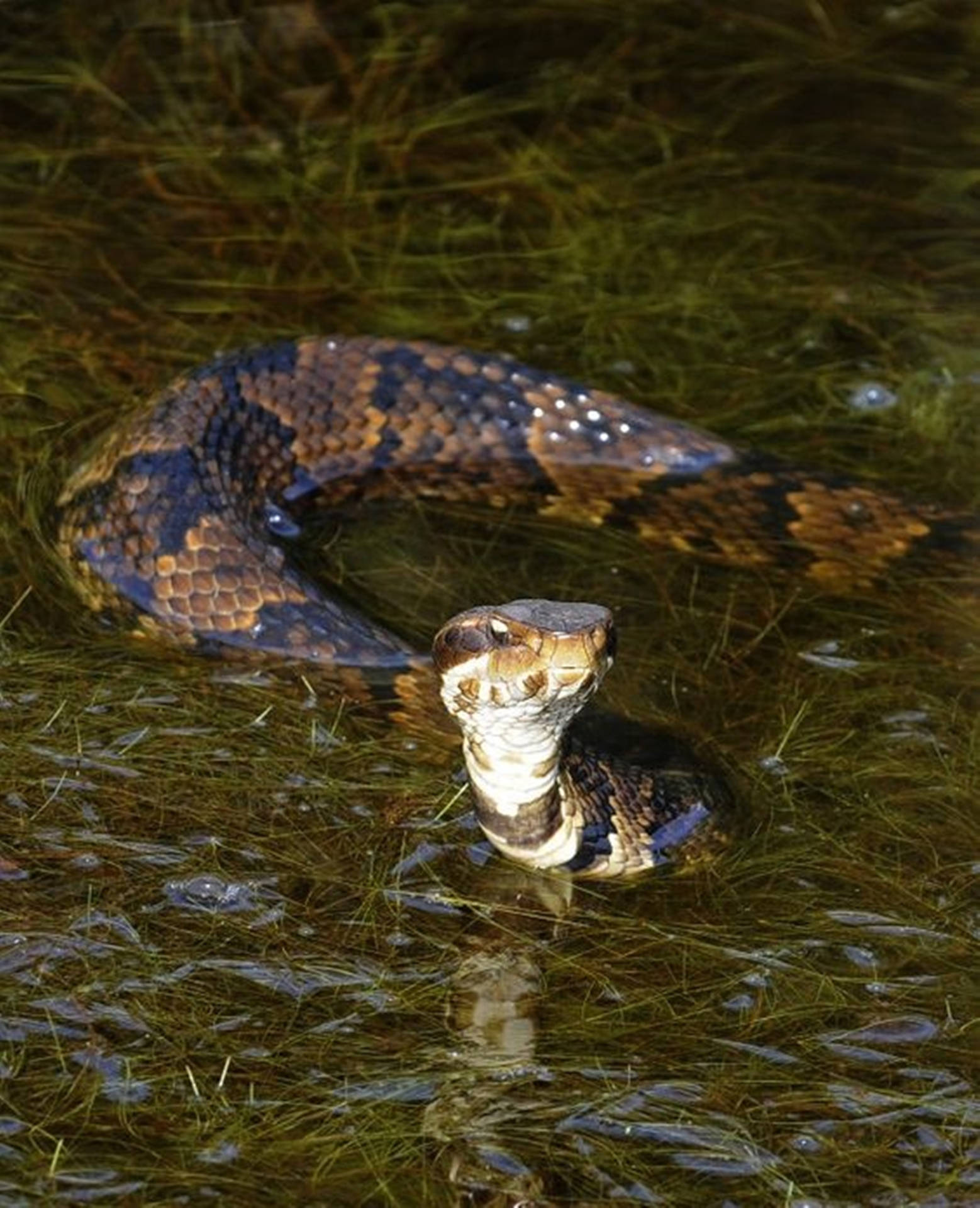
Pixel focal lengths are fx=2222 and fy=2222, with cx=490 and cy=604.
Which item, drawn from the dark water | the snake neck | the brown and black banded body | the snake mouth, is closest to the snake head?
the snake mouth

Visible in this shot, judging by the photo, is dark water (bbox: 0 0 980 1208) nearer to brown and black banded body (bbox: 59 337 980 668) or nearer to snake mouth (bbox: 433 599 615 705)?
brown and black banded body (bbox: 59 337 980 668)

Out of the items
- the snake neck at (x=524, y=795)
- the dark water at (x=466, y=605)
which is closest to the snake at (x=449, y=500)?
the snake neck at (x=524, y=795)

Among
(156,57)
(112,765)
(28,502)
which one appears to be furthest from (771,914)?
(156,57)

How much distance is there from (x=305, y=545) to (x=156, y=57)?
279 centimetres

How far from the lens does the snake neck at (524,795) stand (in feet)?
14.1

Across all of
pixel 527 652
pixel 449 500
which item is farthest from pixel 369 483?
pixel 527 652

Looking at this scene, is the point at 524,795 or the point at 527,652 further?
the point at 524,795

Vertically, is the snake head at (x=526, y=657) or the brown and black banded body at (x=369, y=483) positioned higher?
the snake head at (x=526, y=657)

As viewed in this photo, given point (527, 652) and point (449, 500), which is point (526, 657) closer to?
point (527, 652)

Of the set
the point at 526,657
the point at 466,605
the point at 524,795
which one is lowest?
the point at 466,605

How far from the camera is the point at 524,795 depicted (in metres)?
4.38

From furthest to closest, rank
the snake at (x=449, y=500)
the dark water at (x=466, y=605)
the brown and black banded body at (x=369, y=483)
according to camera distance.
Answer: the brown and black banded body at (x=369, y=483) < the snake at (x=449, y=500) < the dark water at (x=466, y=605)

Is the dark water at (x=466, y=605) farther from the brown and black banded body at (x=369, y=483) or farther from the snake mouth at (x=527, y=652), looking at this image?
the snake mouth at (x=527, y=652)

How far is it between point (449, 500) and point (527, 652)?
2.07 m
